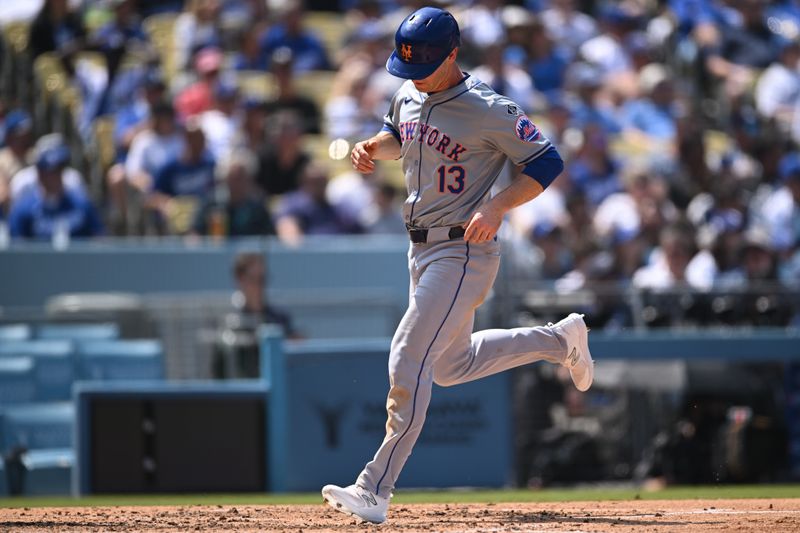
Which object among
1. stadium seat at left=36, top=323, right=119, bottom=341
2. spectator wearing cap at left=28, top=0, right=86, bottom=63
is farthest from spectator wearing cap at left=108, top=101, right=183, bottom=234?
stadium seat at left=36, top=323, right=119, bottom=341

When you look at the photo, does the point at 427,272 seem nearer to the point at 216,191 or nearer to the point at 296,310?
the point at 296,310

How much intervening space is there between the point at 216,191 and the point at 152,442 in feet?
10.5

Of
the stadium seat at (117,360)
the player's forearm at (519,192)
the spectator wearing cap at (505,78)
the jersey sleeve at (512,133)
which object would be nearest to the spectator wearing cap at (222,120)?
the spectator wearing cap at (505,78)

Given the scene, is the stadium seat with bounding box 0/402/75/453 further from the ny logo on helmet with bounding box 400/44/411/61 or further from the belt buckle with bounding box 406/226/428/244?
the ny logo on helmet with bounding box 400/44/411/61

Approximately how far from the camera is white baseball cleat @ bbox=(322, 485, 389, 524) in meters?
5.68

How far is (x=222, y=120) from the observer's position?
13539mm

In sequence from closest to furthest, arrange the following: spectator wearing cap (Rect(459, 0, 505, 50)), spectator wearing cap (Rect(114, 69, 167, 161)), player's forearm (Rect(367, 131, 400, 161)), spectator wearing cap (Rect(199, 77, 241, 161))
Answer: player's forearm (Rect(367, 131, 400, 161)) → spectator wearing cap (Rect(114, 69, 167, 161)) → spectator wearing cap (Rect(199, 77, 241, 161)) → spectator wearing cap (Rect(459, 0, 505, 50))

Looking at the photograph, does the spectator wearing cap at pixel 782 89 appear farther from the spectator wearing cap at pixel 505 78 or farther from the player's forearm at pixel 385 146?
the player's forearm at pixel 385 146

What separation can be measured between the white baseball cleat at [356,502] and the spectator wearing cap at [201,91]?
8.49 metres

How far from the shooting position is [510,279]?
1075 centimetres

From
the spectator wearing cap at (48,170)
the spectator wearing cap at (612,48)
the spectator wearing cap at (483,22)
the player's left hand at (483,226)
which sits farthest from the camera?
the spectator wearing cap at (612,48)

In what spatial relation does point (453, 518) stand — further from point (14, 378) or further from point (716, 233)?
point (716, 233)

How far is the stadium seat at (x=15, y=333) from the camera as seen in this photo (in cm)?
1055

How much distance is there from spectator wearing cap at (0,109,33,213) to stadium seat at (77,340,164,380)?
2.34m
